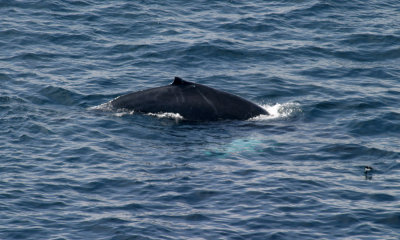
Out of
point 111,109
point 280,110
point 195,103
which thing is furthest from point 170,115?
point 280,110

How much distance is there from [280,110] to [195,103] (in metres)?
3.73

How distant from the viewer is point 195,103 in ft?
85.5

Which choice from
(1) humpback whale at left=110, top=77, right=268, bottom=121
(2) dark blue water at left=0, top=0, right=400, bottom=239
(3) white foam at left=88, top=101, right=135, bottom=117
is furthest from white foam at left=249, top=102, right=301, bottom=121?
(3) white foam at left=88, top=101, right=135, bottom=117

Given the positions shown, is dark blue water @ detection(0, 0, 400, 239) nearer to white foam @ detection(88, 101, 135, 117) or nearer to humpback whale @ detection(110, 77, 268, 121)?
white foam @ detection(88, 101, 135, 117)

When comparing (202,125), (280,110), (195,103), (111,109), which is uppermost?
(195,103)

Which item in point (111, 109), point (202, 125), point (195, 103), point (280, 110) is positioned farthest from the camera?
point (280, 110)

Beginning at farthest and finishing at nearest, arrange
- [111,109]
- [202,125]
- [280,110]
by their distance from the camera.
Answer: [280,110], [111,109], [202,125]

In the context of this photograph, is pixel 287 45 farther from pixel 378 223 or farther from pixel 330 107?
pixel 378 223

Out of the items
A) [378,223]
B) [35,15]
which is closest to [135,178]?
[378,223]

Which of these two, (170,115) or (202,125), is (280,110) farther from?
(170,115)

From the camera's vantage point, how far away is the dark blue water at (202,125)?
62.5ft

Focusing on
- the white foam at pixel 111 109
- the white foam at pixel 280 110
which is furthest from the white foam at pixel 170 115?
the white foam at pixel 280 110

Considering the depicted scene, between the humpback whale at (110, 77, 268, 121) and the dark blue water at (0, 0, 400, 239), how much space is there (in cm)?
44

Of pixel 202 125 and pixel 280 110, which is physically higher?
pixel 280 110
